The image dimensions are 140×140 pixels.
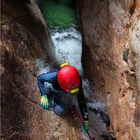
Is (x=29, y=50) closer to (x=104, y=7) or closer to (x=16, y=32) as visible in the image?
(x=16, y=32)

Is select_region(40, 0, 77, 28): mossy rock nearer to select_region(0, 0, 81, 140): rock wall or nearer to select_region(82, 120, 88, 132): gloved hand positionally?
select_region(0, 0, 81, 140): rock wall

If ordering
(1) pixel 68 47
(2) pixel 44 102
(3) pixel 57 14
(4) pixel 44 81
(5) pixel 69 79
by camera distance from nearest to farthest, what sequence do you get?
(5) pixel 69 79, (2) pixel 44 102, (4) pixel 44 81, (1) pixel 68 47, (3) pixel 57 14

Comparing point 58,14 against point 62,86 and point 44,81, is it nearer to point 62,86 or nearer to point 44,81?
point 44,81

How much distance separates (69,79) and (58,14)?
12.2 feet

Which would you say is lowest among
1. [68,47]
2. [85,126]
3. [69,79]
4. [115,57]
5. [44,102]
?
[85,126]

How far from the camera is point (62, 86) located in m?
6.47

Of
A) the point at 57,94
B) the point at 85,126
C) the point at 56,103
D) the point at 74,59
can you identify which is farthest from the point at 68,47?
the point at 85,126

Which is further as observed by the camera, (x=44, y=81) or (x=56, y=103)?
(x=56, y=103)

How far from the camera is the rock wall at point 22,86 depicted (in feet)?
19.3

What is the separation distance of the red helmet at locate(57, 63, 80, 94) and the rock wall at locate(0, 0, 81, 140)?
0.55m

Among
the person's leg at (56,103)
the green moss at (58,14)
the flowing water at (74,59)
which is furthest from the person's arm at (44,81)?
the green moss at (58,14)

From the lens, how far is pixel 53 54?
8023mm

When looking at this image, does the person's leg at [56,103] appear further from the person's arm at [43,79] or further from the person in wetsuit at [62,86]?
the person's arm at [43,79]

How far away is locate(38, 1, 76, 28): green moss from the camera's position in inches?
363
